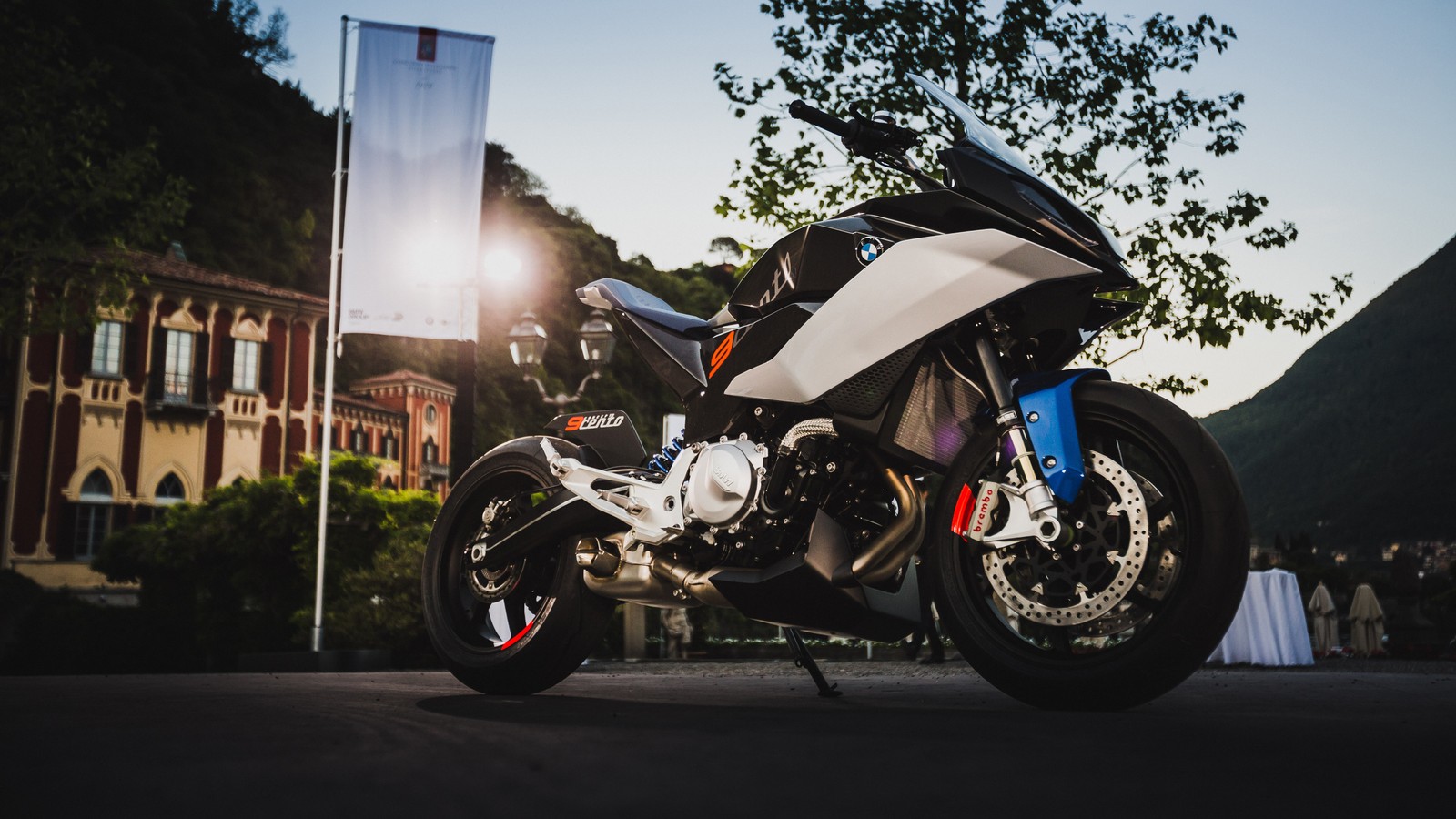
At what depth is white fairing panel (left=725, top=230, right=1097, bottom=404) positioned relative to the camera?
336 centimetres

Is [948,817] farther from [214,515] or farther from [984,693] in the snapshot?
[214,515]

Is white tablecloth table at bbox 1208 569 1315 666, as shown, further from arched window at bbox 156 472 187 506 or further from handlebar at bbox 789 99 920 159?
arched window at bbox 156 472 187 506

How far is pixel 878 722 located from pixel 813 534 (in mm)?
699

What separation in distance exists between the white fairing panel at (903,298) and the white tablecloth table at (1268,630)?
1247cm

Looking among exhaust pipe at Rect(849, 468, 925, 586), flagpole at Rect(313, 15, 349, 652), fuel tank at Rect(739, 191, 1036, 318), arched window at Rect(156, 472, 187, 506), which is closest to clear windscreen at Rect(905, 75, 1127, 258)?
fuel tank at Rect(739, 191, 1036, 318)

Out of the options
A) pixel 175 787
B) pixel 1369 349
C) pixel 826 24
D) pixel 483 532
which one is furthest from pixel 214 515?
pixel 1369 349

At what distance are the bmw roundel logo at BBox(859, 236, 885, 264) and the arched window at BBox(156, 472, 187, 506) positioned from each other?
40.1m

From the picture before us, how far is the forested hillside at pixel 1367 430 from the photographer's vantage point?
Result: 2918 inches

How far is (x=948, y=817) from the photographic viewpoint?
1.76 metres

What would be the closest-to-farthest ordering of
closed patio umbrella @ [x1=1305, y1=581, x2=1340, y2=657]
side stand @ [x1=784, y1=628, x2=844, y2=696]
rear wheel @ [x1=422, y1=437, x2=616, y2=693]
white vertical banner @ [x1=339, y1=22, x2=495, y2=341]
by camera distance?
rear wheel @ [x1=422, y1=437, x2=616, y2=693], side stand @ [x1=784, y1=628, x2=844, y2=696], white vertical banner @ [x1=339, y1=22, x2=495, y2=341], closed patio umbrella @ [x1=1305, y1=581, x2=1340, y2=657]

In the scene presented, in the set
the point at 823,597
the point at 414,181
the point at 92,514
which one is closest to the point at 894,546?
the point at 823,597

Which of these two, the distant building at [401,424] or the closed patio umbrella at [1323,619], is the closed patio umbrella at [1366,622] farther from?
the distant building at [401,424]

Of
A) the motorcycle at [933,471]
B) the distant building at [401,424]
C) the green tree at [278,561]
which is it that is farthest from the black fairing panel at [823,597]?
the distant building at [401,424]

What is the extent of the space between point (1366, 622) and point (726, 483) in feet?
58.4
